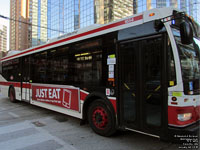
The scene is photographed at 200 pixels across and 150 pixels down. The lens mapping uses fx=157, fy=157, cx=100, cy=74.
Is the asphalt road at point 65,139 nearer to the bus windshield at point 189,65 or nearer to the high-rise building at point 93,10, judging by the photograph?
the bus windshield at point 189,65

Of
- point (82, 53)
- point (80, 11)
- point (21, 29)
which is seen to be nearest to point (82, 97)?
point (82, 53)

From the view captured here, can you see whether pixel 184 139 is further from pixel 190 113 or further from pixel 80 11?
pixel 80 11

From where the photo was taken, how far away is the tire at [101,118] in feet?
13.0

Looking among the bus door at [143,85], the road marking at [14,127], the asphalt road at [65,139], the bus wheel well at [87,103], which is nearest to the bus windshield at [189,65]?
the bus door at [143,85]

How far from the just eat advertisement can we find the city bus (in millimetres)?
32

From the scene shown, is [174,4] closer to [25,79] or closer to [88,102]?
[25,79]

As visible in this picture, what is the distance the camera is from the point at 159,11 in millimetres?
3180

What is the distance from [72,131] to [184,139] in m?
3.05

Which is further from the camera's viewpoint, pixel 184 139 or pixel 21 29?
pixel 21 29

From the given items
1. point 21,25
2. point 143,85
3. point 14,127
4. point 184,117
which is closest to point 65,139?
point 14,127

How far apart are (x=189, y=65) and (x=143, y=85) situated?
97 centimetres

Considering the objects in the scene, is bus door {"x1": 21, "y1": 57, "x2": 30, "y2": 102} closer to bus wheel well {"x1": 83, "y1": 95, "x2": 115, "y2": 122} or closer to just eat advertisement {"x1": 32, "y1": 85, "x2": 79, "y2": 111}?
just eat advertisement {"x1": 32, "y1": 85, "x2": 79, "y2": 111}

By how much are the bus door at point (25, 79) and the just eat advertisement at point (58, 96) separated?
74 cm

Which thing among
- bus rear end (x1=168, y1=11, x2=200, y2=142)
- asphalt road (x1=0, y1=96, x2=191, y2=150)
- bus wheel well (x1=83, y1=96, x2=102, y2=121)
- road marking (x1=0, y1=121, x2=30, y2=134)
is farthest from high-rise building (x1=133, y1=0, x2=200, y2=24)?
road marking (x1=0, y1=121, x2=30, y2=134)
